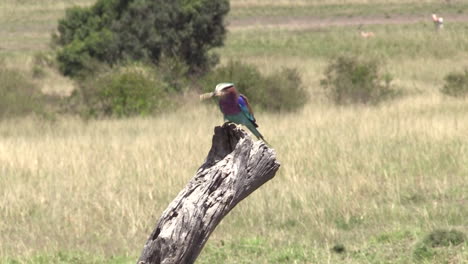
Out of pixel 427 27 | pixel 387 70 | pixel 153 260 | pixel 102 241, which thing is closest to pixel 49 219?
pixel 102 241

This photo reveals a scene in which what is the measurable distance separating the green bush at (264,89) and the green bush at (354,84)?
111 cm

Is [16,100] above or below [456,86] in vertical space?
above

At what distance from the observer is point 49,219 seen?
27.9ft

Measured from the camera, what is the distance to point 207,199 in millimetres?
3664

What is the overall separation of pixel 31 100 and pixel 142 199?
10937mm

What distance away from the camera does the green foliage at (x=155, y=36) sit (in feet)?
85.6

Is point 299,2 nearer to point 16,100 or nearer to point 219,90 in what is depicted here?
point 16,100

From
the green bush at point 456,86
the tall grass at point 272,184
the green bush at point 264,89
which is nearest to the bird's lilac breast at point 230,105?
the tall grass at point 272,184

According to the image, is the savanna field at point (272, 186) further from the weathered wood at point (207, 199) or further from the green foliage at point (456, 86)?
the weathered wood at point (207, 199)

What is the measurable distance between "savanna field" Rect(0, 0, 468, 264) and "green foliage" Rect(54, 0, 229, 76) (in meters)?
6.35

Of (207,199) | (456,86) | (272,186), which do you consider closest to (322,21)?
(456,86)

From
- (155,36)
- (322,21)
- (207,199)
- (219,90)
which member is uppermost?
(219,90)

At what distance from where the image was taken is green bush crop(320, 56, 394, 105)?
2136 centimetres

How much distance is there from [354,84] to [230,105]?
56.3 feet
